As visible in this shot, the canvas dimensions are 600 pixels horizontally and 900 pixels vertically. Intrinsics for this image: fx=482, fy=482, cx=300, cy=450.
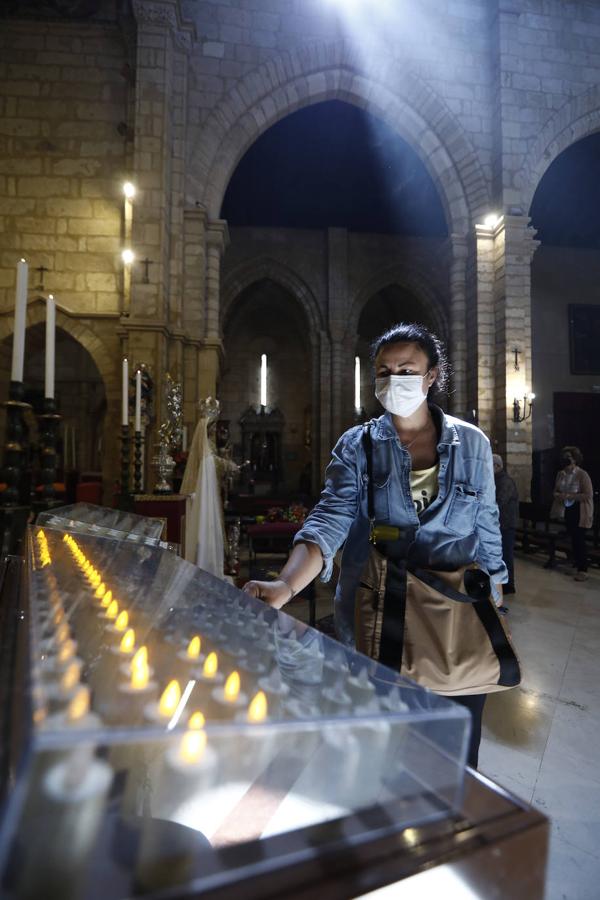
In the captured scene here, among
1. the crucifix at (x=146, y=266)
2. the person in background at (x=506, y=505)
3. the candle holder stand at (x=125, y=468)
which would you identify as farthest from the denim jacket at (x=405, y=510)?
the crucifix at (x=146, y=266)

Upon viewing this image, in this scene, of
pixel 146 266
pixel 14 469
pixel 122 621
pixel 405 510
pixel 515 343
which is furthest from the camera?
pixel 515 343

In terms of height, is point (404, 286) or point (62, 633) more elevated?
point (404, 286)

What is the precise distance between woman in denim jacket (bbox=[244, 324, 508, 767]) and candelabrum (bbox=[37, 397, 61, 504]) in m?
1.14

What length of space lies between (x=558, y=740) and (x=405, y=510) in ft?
6.10

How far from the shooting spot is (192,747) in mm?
390

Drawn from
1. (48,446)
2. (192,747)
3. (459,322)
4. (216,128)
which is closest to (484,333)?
(459,322)

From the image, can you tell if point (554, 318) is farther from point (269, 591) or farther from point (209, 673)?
point (209, 673)

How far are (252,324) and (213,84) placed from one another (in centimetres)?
1117

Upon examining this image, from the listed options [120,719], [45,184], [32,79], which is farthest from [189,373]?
[120,719]

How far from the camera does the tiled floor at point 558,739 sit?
1.65 m

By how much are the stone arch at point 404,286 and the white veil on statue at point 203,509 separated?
36.4 feet

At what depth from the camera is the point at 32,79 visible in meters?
8.90

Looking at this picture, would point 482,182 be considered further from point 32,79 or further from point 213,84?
point 32,79

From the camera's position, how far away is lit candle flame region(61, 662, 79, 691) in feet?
1.43
